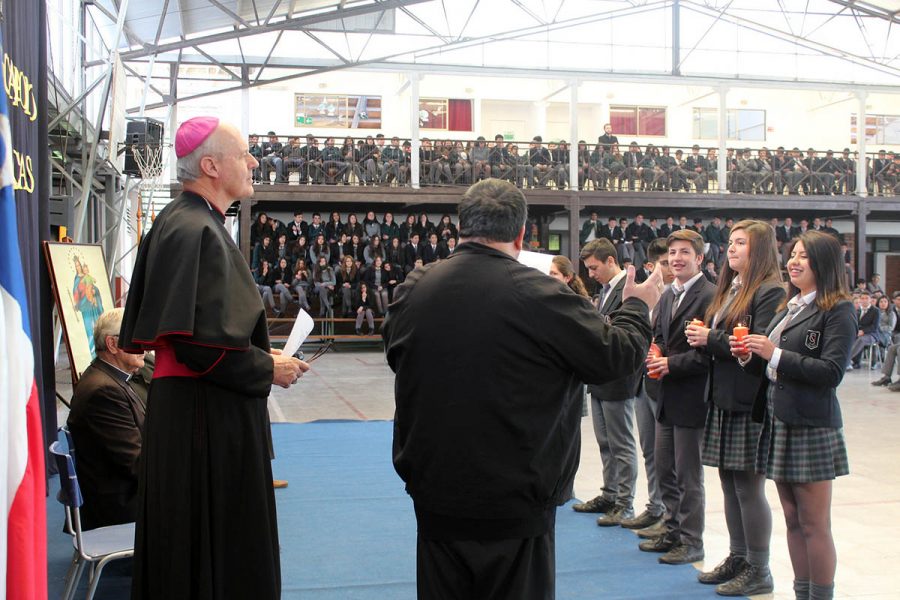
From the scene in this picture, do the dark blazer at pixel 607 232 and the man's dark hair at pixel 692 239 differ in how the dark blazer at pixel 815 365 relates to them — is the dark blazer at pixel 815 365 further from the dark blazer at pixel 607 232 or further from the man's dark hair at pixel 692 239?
the dark blazer at pixel 607 232

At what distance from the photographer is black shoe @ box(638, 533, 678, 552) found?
436 cm

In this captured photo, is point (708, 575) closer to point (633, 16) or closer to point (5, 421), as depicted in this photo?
point (5, 421)

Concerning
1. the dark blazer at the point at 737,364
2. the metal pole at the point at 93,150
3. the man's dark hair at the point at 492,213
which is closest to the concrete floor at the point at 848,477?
Result: the dark blazer at the point at 737,364

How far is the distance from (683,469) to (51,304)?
459 cm

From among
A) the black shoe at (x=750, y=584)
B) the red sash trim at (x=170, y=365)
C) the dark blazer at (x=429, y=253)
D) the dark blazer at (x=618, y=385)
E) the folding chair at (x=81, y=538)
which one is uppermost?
the dark blazer at (x=429, y=253)

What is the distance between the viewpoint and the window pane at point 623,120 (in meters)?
26.4

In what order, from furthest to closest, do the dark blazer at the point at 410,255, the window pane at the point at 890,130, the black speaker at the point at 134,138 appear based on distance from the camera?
1. the window pane at the point at 890,130
2. the dark blazer at the point at 410,255
3. the black speaker at the point at 134,138

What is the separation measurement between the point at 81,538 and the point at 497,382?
222 centimetres

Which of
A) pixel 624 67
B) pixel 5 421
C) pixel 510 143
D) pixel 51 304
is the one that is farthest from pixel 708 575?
pixel 624 67

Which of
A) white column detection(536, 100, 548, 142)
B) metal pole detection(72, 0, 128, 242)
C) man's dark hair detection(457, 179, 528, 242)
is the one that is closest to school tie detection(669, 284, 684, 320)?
man's dark hair detection(457, 179, 528, 242)

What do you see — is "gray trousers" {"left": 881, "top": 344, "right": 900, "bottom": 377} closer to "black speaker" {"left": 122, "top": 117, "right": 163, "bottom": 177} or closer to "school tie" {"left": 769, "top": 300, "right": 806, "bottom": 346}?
"school tie" {"left": 769, "top": 300, "right": 806, "bottom": 346}

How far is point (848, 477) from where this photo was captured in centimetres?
639

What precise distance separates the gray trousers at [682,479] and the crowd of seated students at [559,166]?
1557 centimetres

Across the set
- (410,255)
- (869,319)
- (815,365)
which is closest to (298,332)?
(815,365)
